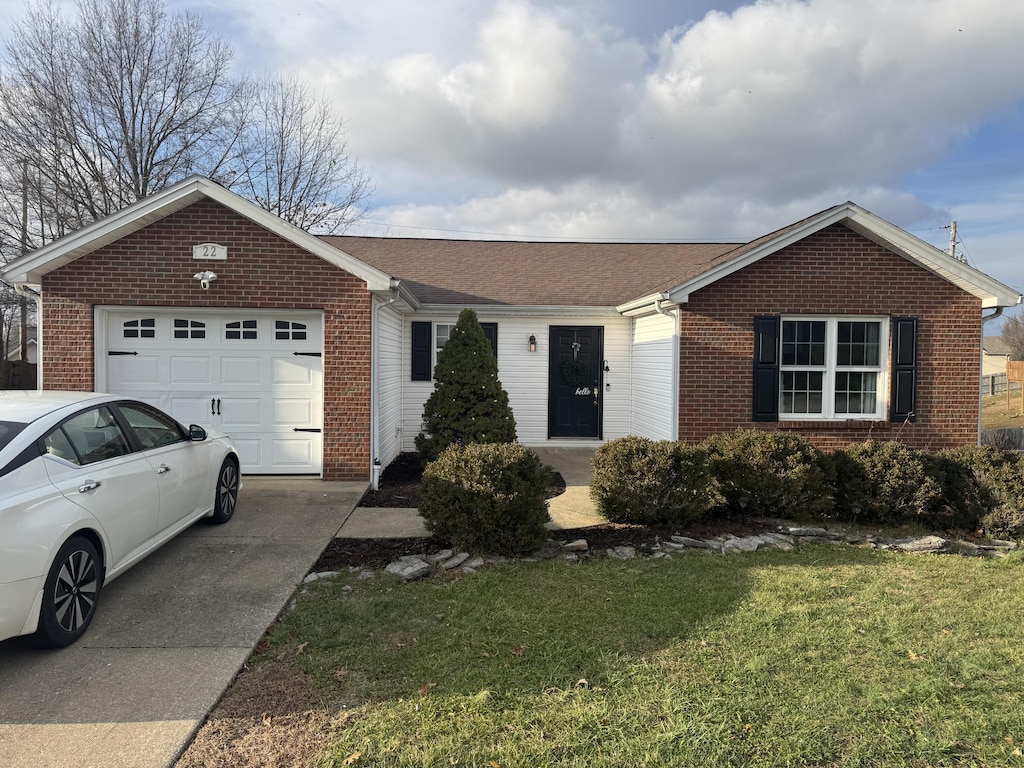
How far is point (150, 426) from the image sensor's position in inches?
212

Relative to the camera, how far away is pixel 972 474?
7078 millimetres

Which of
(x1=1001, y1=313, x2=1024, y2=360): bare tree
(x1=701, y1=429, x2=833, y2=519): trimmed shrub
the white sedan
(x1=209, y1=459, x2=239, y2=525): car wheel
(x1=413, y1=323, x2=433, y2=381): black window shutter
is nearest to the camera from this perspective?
the white sedan

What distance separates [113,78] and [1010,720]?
2484 cm

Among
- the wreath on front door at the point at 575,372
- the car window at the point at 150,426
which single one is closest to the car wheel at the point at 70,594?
the car window at the point at 150,426

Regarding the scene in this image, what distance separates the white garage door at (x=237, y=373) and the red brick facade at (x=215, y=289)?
9.0 inches

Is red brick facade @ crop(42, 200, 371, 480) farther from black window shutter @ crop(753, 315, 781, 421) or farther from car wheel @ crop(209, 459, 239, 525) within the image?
black window shutter @ crop(753, 315, 781, 421)

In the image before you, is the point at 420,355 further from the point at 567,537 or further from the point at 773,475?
the point at 773,475

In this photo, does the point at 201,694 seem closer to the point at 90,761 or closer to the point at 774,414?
the point at 90,761

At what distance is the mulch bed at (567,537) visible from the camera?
223 inches

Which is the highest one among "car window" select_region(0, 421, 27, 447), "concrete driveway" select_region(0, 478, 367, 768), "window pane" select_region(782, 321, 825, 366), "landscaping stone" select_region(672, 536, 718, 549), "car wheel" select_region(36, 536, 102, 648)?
"window pane" select_region(782, 321, 825, 366)

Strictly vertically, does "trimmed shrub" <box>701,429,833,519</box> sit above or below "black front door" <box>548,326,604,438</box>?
below

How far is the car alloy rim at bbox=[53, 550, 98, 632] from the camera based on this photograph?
380cm

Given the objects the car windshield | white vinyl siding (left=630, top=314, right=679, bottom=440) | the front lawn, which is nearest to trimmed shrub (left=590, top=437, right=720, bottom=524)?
the front lawn

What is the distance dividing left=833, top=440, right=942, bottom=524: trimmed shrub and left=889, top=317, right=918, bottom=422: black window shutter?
2527 mm
